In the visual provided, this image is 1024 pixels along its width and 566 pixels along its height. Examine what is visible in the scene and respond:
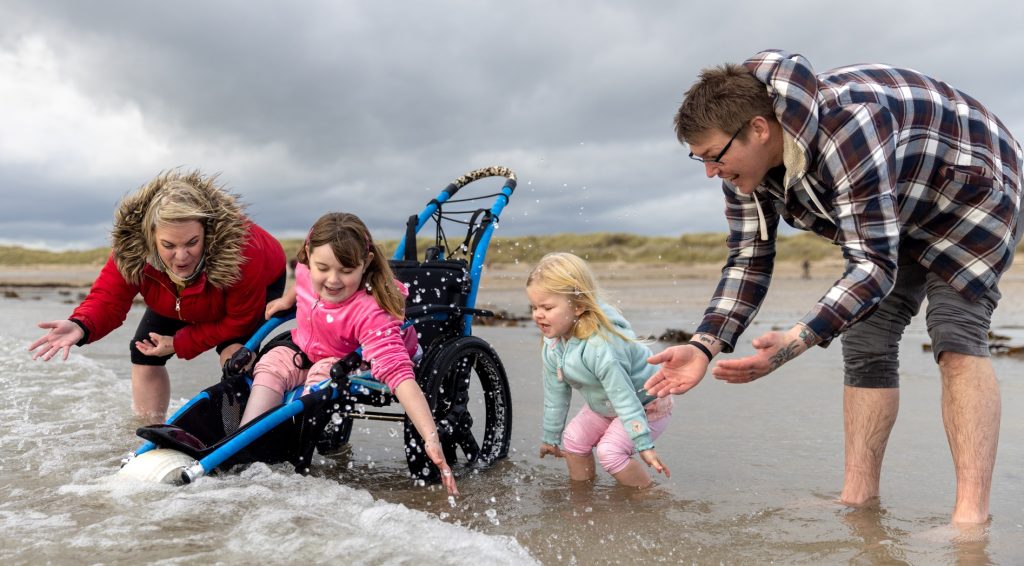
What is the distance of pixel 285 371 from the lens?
3699mm

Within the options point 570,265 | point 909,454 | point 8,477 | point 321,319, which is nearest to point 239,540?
point 321,319

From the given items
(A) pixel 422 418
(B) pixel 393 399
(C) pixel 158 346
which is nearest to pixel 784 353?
(A) pixel 422 418

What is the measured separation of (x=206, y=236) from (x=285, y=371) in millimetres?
751

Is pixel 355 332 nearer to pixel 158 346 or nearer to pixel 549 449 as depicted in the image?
pixel 549 449

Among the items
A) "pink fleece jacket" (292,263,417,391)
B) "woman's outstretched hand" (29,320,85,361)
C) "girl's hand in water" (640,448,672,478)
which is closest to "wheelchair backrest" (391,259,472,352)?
"pink fleece jacket" (292,263,417,391)

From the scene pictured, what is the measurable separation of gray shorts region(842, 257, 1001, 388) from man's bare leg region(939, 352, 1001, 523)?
0.07 m

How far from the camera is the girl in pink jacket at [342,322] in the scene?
335 centimetres

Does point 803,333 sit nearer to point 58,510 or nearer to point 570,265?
point 570,265

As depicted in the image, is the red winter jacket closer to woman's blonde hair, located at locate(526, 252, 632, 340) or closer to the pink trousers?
woman's blonde hair, located at locate(526, 252, 632, 340)

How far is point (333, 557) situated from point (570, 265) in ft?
5.16

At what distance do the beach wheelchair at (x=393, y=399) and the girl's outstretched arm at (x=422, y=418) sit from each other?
0.22 meters

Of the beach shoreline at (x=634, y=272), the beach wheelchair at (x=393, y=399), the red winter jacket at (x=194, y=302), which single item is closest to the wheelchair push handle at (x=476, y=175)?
the beach wheelchair at (x=393, y=399)

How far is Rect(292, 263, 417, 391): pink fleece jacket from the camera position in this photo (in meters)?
3.35

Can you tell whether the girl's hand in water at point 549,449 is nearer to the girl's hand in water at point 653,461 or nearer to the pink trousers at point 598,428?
the pink trousers at point 598,428
